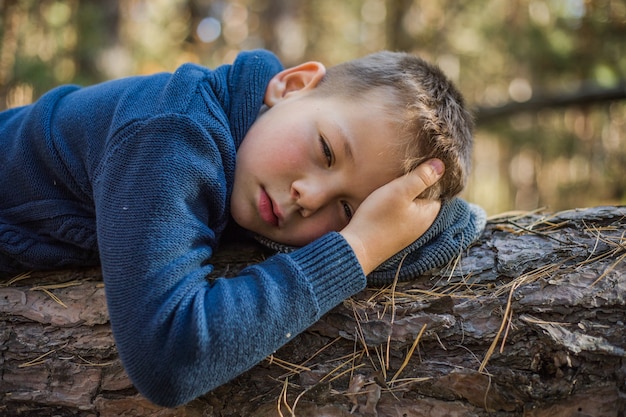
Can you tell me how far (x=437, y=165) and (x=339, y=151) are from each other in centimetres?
32

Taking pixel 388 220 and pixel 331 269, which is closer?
pixel 331 269

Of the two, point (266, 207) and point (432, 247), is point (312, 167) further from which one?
point (432, 247)

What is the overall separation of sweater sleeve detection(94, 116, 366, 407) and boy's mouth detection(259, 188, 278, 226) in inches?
7.1

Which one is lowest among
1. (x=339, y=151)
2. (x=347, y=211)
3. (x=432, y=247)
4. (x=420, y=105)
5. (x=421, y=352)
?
(x=421, y=352)

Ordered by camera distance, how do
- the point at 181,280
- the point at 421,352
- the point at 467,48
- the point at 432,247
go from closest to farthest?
the point at 181,280 → the point at 421,352 → the point at 432,247 → the point at 467,48

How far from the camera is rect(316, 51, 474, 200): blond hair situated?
1639 millimetres

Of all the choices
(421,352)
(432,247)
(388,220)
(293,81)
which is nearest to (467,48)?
(293,81)

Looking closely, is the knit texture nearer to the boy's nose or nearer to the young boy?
the young boy

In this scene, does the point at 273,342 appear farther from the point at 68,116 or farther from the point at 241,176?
the point at 68,116

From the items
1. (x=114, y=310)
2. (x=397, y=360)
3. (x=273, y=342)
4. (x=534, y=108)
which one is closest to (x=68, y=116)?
(x=114, y=310)

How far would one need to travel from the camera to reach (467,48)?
13328 mm

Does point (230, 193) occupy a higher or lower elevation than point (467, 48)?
higher

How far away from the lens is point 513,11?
12609 mm

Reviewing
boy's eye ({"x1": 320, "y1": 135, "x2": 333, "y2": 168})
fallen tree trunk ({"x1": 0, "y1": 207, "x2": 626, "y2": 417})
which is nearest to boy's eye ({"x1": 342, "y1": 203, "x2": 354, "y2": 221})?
boy's eye ({"x1": 320, "y1": 135, "x2": 333, "y2": 168})
